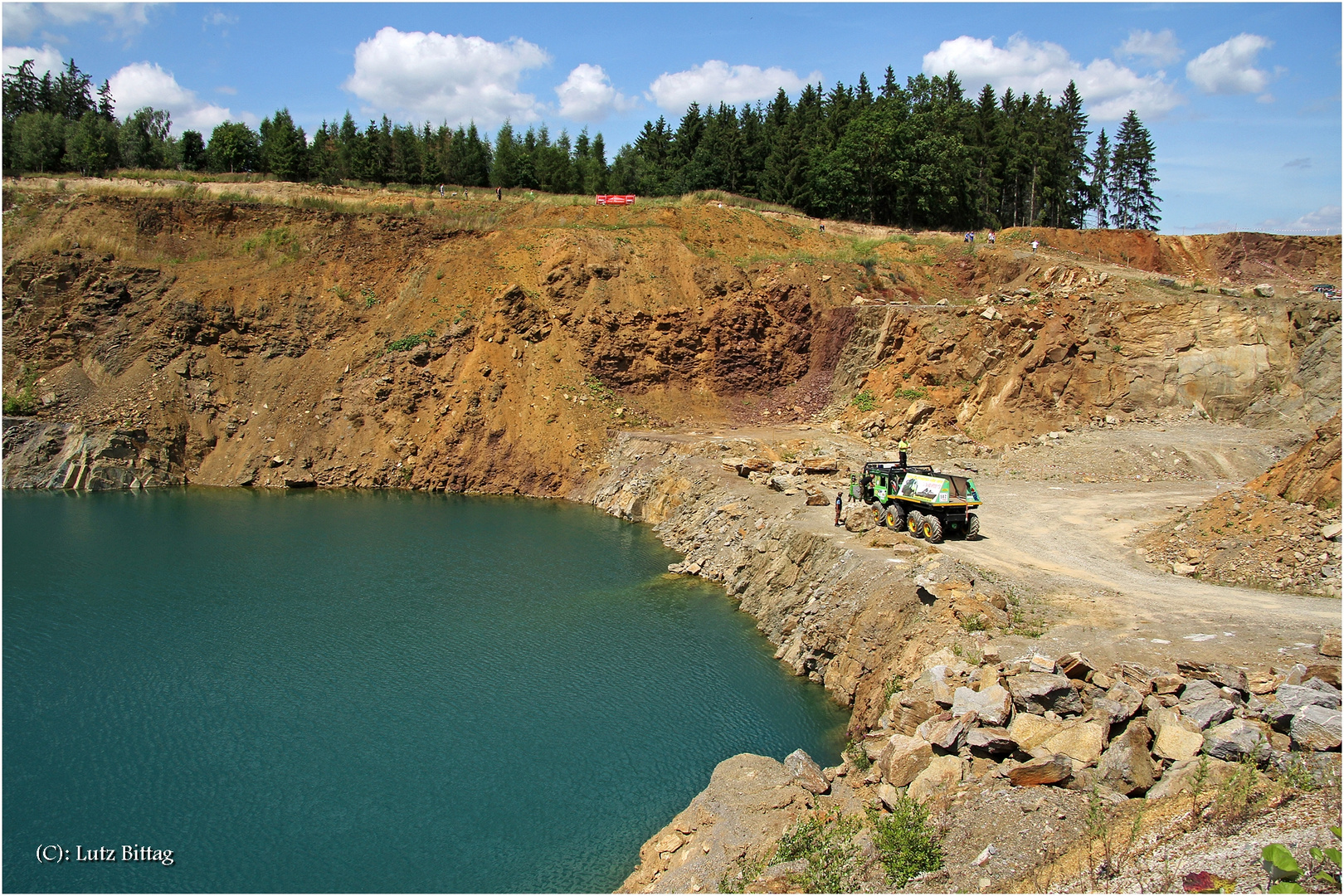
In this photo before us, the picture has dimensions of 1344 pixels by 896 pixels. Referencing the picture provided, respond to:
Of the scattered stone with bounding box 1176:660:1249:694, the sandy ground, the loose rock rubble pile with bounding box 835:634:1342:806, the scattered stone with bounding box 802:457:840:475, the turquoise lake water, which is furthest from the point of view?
the scattered stone with bounding box 802:457:840:475

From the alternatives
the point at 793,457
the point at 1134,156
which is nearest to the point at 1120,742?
the point at 793,457

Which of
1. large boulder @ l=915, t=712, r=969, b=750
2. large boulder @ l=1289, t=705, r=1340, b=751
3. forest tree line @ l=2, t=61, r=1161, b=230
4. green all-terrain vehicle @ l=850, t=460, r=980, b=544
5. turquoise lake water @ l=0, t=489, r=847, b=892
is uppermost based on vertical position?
forest tree line @ l=2, t=61, r=1161, b=230

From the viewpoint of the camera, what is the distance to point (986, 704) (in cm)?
1281

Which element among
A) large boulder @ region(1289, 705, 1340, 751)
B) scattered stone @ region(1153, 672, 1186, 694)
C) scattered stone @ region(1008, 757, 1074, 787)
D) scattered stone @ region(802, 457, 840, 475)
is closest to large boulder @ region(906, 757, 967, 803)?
scattered stone @ region(1008, 757, 1074, 787)

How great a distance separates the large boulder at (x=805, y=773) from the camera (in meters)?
13.4

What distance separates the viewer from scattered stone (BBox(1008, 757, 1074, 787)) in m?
11.0

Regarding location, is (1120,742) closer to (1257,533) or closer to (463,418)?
(1257,533)

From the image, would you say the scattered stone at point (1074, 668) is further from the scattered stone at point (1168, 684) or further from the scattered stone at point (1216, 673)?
the scattered stone at point (1216, 673)

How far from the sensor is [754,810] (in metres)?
12.8

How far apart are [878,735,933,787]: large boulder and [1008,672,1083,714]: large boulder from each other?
63.6 inches

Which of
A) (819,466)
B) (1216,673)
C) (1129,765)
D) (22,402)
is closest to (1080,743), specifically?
(1129,765)

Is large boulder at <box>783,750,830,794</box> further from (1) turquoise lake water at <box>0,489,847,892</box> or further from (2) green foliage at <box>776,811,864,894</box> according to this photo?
(1) turquoise lake water at <box>0,489,847,892</box>

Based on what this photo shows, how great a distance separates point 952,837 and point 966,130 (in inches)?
2545

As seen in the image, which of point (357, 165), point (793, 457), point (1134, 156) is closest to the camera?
point (793, 457)
